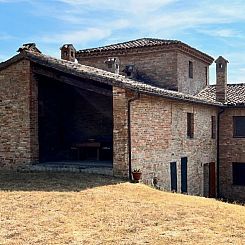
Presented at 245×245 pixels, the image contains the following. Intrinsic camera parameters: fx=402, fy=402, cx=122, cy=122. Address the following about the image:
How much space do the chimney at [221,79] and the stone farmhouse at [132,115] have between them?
0.18ft

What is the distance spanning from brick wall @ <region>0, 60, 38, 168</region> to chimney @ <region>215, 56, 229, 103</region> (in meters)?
11.4

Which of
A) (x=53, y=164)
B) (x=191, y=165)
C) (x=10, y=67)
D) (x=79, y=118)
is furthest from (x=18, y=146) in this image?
(x=191, y=165)

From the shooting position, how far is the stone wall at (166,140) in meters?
14.0

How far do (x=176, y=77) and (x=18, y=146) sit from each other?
32.0 ft

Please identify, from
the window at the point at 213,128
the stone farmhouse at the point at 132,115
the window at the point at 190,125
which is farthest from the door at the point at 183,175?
the window at the point at 213,128

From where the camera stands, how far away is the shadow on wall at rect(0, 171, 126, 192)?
11.3 metres

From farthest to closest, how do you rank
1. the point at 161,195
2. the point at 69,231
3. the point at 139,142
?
the point at 139,142
the point at 161,195
the point at 69,231

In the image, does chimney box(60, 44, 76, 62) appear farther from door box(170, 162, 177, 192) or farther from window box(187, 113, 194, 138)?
door box(170, 162, 177, 192)

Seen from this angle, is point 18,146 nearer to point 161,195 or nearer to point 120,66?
point 161,195

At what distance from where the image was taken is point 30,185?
1167 cm

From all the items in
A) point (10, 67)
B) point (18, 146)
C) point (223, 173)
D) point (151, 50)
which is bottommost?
point (223, 173)

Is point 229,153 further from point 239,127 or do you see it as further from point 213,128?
point 213,128

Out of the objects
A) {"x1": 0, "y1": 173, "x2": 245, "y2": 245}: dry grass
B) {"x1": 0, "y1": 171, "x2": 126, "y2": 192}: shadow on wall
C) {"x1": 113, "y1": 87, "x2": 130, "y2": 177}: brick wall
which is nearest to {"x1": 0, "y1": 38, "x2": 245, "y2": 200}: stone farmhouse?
{"x1": 113, "y1": 87, "x2": 130, "y2": 177}: brick wall

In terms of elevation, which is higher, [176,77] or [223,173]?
[176,77]
